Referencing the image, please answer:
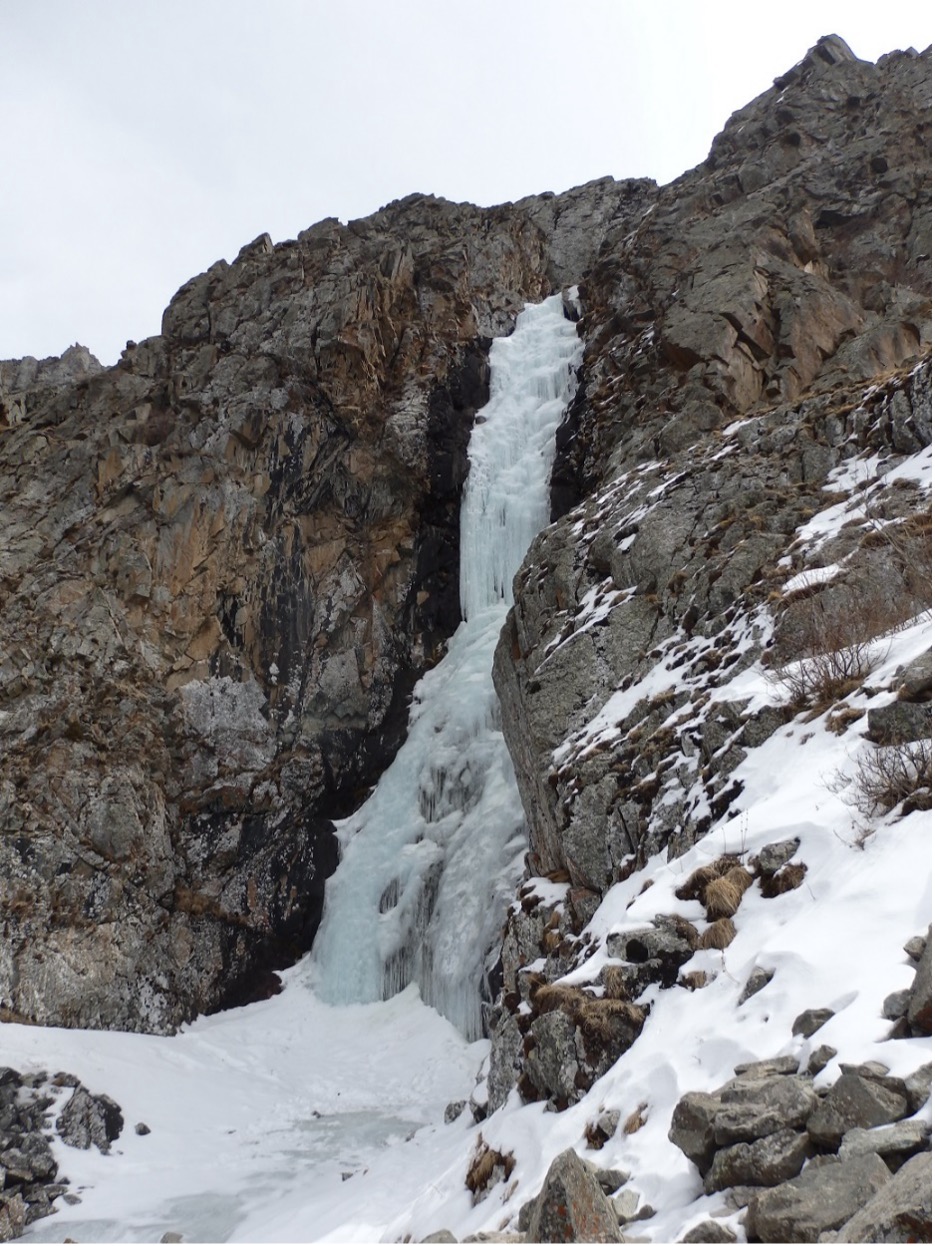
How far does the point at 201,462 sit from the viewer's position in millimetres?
24016

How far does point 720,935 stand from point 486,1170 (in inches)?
93.7

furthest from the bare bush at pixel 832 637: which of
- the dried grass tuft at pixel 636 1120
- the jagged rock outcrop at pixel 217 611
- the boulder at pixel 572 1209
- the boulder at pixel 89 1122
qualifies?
the jagged rock outcrop at pixel 217 611

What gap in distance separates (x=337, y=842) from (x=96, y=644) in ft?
24.8

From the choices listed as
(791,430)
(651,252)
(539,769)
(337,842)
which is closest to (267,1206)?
(539,769)

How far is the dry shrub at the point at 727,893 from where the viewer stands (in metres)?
6.20

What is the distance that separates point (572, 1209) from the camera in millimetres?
3881

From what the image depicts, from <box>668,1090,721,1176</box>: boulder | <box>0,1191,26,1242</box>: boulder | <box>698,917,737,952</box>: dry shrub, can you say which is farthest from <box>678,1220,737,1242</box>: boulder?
<box>0,1191,26,1242</box>: boulder

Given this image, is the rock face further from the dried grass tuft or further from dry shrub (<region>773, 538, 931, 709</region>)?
the dried grass tuft

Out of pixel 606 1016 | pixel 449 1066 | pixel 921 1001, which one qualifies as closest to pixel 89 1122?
pixel 449 1066

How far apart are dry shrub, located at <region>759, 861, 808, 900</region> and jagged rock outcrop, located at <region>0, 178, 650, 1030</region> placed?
615 inches

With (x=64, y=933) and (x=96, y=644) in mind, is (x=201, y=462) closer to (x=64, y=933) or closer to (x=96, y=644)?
(x=96, y=644)

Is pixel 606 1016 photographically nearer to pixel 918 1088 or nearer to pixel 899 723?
pixel 918 1088

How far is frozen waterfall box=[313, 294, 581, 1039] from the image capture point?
59.1 ft

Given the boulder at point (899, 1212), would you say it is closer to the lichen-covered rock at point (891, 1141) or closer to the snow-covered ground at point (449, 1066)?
the lichen-covered rock at point (891, 1141)
